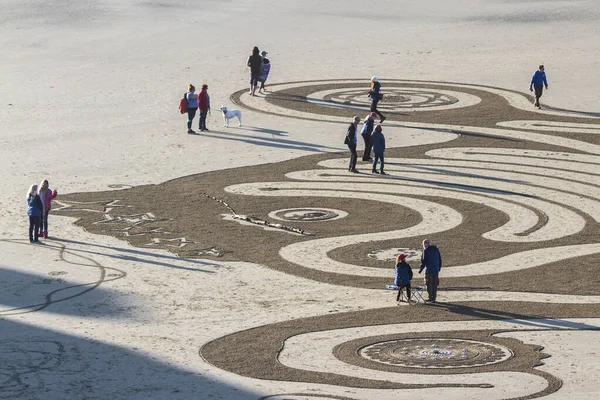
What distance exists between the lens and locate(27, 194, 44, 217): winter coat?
119 feet

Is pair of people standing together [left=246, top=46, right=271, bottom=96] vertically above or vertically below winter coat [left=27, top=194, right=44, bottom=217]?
above

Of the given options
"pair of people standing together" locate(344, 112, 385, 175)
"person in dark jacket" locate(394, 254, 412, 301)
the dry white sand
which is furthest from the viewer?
"pair of people standing together" locate(344, 112, 385, 175)

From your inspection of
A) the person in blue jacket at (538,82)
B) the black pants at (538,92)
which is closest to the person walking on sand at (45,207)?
the person in blue jacket at (538,82)

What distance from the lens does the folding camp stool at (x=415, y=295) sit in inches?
1232

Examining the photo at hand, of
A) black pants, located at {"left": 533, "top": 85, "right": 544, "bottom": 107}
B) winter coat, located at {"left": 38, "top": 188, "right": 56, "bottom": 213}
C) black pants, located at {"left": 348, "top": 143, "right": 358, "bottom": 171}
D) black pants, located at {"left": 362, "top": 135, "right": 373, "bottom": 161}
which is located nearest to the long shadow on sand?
winter coat, located at {"left": 38, "top": 188, "right": 56, "bottom": 213}

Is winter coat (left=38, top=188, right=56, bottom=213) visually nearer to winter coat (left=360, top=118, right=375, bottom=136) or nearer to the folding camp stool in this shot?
the folding camp stool

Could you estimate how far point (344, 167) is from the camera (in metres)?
46.4

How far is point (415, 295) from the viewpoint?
31.7m

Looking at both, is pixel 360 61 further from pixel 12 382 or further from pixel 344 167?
pixel 12 382

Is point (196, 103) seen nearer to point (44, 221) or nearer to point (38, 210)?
point (44, 221)

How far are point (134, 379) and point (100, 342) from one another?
2.77 meters

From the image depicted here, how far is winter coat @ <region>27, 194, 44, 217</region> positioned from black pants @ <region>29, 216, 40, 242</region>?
0.15m

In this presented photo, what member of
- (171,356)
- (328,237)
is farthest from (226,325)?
(328,237)

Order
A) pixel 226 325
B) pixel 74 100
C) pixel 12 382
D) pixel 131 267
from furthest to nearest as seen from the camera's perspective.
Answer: pixel 74 100
pixel 131 267
pixel 226 325
pixel 12 382
